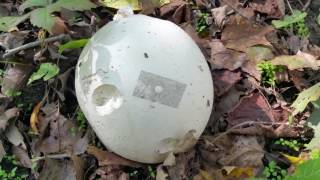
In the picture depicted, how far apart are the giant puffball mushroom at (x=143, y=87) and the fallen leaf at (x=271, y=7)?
794 millimetres

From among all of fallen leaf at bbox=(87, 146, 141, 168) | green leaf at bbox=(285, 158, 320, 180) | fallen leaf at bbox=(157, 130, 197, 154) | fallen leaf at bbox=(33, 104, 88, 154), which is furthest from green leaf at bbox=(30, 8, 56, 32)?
green leaf at bbox=(285, 158, 320, 180)

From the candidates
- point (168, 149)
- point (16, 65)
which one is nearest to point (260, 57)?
point (168, 149)

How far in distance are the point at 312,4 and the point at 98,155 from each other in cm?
145

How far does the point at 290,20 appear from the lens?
2.73m

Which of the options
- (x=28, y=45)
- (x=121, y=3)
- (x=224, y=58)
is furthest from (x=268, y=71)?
(x=28, y=45)

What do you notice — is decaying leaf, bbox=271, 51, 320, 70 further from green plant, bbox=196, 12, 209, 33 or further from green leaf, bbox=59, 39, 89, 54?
green leaf, bbox=59, 39, 89, 54

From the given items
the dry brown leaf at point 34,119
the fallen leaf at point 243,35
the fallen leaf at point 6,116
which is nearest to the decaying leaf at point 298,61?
the fallen leaf at point 243,35

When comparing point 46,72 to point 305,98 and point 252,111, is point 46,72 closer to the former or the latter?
point 252,111

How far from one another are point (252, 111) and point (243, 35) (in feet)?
1.44

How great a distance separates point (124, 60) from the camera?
2160mm

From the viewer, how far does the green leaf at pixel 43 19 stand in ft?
7.96

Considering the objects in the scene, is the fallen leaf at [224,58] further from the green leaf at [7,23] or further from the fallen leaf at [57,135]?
the green leaf at [7,23]

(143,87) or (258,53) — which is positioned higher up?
(143,87)

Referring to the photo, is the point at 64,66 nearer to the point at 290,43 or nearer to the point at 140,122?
the point at 140,122
